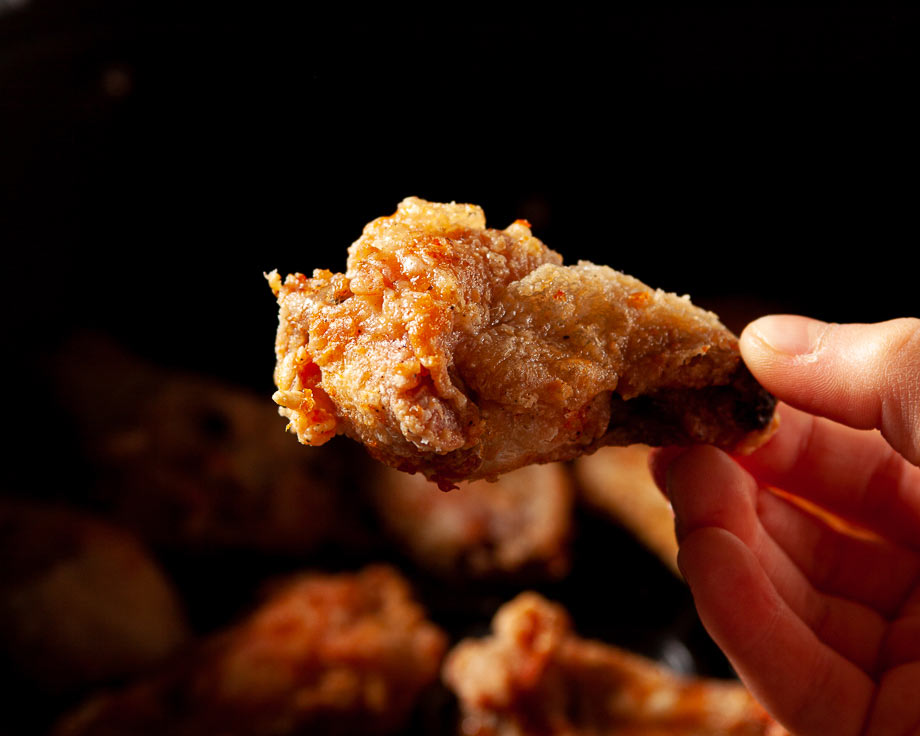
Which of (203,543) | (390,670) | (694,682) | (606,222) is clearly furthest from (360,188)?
(694,682)

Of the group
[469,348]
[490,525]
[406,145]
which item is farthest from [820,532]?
[406,145]

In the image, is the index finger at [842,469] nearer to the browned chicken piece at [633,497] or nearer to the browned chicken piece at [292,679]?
the browned chicken piece at [633,497]

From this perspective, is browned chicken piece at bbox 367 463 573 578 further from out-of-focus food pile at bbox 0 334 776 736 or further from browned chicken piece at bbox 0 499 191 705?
browned chicken piece at bbox 0 499 191 705

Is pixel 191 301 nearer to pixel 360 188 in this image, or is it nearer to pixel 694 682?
pixel 360 188

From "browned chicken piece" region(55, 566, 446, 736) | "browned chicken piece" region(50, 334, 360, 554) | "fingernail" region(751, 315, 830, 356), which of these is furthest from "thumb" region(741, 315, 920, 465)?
"browned chicken piece" region(50, 334, 360, 554)

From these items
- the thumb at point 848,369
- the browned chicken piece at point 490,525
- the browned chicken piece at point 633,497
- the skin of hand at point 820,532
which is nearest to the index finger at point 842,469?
the skin of hand at point 820,532
